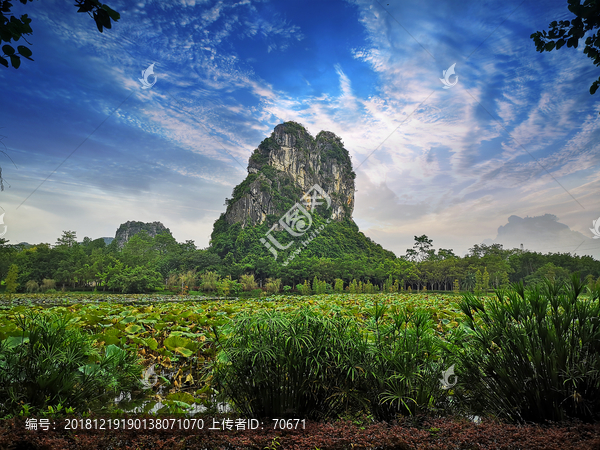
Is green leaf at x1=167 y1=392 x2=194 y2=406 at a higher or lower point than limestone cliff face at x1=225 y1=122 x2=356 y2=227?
lower

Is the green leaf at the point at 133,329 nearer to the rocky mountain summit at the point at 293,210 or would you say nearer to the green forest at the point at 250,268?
the green forest at the point at 250,268

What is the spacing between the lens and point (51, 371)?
264 cm

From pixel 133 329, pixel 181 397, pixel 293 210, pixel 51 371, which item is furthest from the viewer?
pixel 293 210

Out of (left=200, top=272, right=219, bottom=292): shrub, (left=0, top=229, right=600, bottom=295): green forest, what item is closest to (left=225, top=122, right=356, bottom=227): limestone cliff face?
(left=0, top=229, right=600, bottom=295): green forest

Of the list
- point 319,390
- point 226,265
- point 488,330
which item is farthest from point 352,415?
point 226,265

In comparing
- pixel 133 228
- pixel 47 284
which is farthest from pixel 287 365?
pixel 133 228

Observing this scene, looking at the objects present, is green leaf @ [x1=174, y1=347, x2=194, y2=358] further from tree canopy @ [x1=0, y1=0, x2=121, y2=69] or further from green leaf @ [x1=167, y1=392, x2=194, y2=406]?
tree canopy @ [x1=0, y1=0, x2=121, y2=69]

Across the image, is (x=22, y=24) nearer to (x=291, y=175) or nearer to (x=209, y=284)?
(x=209, y=284)

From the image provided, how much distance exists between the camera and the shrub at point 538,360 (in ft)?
7.25

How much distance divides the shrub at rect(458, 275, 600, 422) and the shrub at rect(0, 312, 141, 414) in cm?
335

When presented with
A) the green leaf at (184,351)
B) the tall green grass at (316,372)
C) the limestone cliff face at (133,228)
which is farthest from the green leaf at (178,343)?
the limestone cliff face at (133,228)

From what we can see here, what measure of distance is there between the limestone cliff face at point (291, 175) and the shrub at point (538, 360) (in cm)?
5938

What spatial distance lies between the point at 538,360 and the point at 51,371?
3.91 m

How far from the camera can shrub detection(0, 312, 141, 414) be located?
2.56 meters
